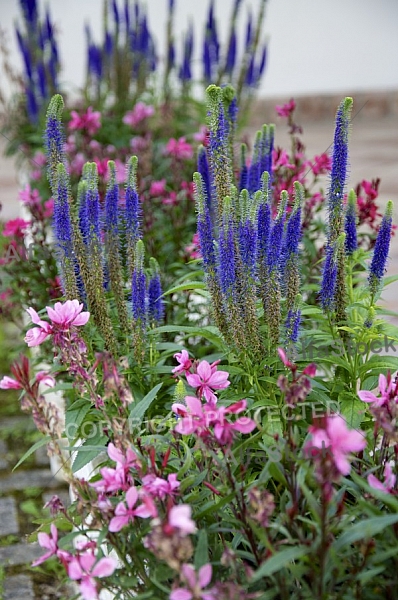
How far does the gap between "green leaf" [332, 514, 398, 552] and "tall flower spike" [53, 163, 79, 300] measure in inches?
35.1

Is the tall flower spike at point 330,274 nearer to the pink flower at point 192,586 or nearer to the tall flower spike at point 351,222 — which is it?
the tall flower spike at point 351,222

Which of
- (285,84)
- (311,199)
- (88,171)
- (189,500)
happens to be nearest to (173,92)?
(311,199)

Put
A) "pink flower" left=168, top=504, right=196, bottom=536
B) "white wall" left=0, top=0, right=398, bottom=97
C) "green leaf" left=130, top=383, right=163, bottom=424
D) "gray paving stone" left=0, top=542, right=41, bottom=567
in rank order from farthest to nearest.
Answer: "white wall" left=0, top=0, right=398, bottom=97
"gray paving stone" left=0, top=542, right=41, bottom=567
"green leaf" left=130, top=383, right=163, bottom=424
"pink flower" left=168, top=504, right=196, bottom=536

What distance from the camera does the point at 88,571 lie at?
1.20m

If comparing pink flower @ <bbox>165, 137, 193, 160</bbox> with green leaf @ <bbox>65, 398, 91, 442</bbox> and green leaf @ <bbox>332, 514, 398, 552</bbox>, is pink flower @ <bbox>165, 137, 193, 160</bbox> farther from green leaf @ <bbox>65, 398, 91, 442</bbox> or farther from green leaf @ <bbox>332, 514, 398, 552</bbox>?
green leaf @ <bbox>332, 514, 398, 552</bbox>

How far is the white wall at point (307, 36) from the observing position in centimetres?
1032

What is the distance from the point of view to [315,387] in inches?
70.3

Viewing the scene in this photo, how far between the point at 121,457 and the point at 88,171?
73 cm

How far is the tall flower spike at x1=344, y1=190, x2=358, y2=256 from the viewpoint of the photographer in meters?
1.91

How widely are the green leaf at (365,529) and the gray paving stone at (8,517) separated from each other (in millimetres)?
1873

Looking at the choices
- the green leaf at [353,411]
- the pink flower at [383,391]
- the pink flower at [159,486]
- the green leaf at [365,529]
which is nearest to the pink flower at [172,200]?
the green leaf at [353,411]

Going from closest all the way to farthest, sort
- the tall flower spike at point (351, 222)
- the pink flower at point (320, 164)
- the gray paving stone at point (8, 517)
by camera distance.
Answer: the tall flower spike at point (351, 222)
the pink flower at point (320, 164)
the gray paving stone at point (8, 517)

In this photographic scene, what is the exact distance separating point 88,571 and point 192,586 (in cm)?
23

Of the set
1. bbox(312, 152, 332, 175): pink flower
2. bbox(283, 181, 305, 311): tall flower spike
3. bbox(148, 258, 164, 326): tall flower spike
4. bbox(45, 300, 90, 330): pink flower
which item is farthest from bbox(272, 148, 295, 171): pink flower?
bbox(45, 300, 90, 330): pink flower
